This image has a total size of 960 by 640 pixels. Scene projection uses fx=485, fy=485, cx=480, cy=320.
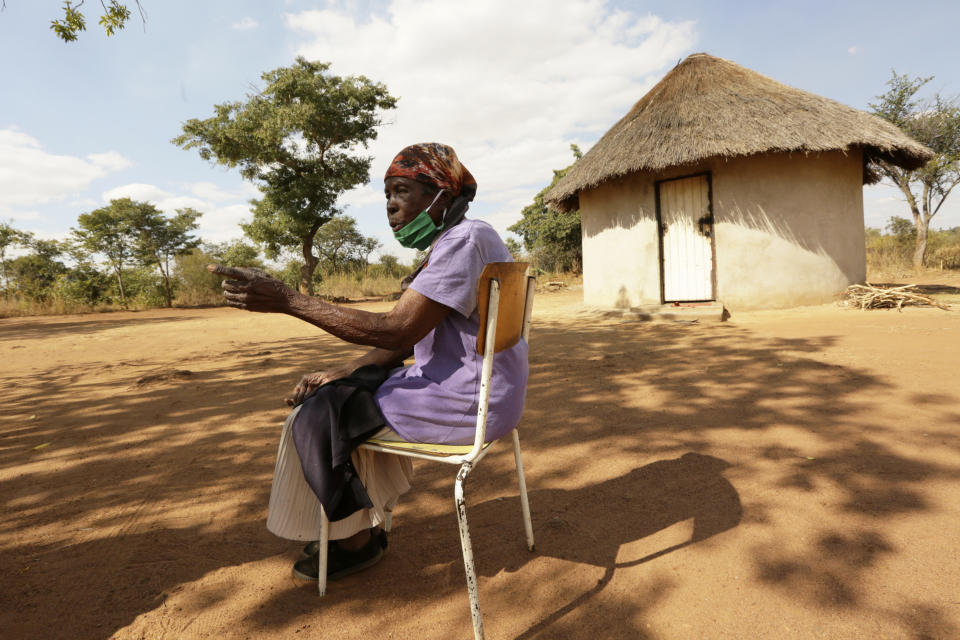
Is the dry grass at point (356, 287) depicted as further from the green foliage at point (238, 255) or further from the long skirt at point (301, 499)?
the long skirt at point (301, 499)

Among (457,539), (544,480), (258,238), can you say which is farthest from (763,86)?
(258,238)

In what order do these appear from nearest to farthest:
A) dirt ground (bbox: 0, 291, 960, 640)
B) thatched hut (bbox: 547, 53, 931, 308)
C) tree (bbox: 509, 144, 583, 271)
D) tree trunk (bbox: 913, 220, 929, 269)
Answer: dirt ground (bbox: 0, 291, 960, 640) < thatched hut (bbox: 547, 53, 931, 308) < tree trunk (bbox: 913, 220, 929, 269) < tree (bbox: 509, 144, 583, 271)

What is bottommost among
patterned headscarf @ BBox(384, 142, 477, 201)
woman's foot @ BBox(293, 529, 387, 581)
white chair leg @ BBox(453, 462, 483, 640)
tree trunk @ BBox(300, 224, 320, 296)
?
woman's foot @ BBox(293, 529, 387, 581)

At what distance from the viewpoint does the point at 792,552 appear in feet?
5.53

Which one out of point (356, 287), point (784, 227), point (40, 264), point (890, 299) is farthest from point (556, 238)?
point (40, 264)

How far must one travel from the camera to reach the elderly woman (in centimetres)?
135

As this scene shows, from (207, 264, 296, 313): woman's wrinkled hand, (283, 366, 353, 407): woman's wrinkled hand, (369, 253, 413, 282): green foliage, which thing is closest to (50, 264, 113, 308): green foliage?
(369, 253, 413, 282): green foliage

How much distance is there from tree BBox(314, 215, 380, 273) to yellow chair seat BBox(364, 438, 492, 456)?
31.4 metres

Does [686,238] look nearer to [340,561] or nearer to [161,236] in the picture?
[340,561]

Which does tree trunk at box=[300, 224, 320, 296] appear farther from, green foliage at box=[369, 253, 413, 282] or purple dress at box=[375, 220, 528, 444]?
purple dress at box=[375, 220, 528, 444]

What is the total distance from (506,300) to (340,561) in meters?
1.12

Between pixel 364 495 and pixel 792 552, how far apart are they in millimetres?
1477

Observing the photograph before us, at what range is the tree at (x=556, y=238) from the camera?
824 inches

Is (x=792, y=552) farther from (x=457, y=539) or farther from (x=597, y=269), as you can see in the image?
(x=597, y=269)
